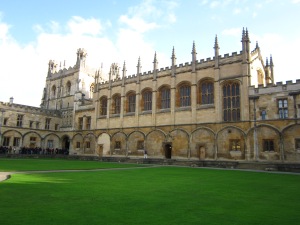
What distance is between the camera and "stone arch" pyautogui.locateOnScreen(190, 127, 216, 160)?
27719 mm

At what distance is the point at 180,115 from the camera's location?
3108 cm

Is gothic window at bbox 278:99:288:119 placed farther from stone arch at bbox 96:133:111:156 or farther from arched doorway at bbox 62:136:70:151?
arched doorway at bbox 62:136:70:151

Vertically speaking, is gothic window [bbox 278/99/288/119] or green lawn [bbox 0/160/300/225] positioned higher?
gothic window [bbox 278/99/288/119]

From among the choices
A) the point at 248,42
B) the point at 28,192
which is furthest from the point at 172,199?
the point at 248,42

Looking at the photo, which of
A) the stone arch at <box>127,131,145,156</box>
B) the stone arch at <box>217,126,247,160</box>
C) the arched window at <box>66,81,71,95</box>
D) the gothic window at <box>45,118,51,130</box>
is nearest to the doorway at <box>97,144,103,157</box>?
the stone arch at <box>127,131,145,156</box>

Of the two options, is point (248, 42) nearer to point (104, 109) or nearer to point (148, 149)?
point (148, 149)

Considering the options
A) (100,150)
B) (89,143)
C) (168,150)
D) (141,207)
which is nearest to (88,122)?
(89,143)

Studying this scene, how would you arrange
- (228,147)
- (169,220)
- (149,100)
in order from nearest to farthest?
(169,220), (228,147), (149,100)

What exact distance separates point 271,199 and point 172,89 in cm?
2522

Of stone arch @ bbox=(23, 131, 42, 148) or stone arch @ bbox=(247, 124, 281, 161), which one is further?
stone arch @ bbox=(23, 131, 42, 148)

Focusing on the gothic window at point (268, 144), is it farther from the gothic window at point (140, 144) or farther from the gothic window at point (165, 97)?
the gothic window at point (140, 144)

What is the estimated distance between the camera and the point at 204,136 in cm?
2845

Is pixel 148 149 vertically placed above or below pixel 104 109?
below

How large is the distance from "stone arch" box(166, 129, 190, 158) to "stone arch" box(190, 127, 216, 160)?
2.61 feet
